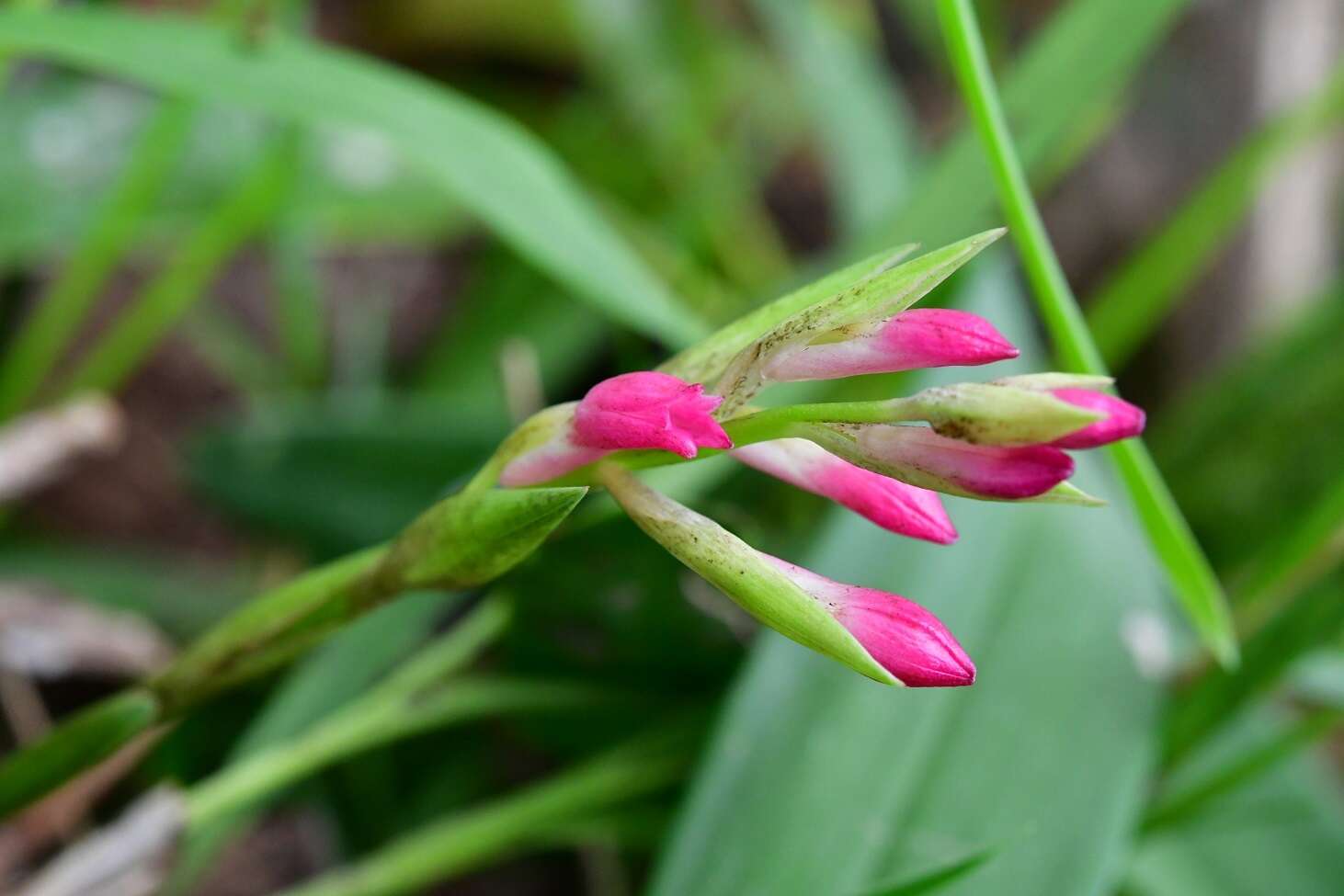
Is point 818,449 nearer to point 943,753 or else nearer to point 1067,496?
point 1067,496

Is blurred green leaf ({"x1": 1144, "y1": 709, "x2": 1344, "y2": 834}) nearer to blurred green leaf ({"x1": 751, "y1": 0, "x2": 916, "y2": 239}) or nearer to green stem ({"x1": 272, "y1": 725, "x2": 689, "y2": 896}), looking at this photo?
green stem ({"x1": 272, "y1": 725, "x2": 689, "y2": 896})

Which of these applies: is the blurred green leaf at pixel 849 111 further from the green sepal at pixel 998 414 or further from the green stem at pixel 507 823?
the green sepal at pixel 998 414

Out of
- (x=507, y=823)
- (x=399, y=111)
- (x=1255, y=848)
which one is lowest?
(x=1255, y=848)

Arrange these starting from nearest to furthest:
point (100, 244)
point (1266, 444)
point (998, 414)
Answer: point (998, 414), point (100, 244), point (1266, 444)

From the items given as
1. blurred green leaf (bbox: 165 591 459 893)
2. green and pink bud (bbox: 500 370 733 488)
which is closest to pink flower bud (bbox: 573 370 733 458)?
green and pink bud (bbox: 500 370 733 488)

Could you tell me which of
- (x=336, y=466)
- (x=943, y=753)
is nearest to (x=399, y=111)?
(x=336, y=466)

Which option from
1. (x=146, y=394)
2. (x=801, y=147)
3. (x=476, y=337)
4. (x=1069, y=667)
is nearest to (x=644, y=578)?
(x=1069, y=667)

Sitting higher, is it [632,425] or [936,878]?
[632,425]
